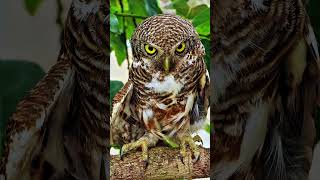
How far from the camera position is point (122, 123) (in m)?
2.24

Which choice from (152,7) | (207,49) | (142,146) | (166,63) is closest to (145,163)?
(142,146)

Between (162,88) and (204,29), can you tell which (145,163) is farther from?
(204,29)

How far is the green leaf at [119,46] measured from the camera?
Result: 7.24 feet

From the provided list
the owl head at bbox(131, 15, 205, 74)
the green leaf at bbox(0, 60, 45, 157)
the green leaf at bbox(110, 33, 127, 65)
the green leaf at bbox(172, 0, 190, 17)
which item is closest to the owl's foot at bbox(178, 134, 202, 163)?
the owl head at bbox(131, 15, 205, 74)

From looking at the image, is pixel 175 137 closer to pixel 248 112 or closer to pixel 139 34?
pixel 248 112

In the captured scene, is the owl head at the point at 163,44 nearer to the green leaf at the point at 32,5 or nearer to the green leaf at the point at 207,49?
the green leaf at the point at 207,49

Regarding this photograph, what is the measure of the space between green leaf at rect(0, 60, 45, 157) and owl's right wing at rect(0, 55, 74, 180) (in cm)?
2

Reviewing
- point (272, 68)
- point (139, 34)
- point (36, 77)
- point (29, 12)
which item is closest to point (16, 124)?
point (36, 77)

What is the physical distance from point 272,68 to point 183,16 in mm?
462

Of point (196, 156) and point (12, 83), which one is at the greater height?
point (12, 83)

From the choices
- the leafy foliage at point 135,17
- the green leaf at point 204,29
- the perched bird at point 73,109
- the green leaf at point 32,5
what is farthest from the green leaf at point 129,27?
the green leaf at point 32,5

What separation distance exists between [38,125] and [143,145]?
0.47 meters

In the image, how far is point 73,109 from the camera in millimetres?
2131

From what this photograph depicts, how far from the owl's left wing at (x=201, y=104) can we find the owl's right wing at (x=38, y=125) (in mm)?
565
